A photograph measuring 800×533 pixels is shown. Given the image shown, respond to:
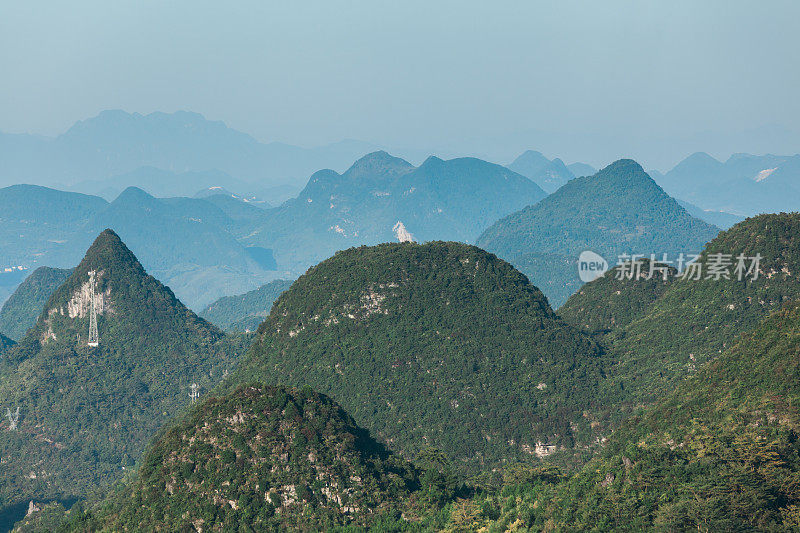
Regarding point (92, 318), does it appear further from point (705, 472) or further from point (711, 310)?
point (705, 472)

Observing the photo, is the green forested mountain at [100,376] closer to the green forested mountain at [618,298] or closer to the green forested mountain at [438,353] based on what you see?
the green forested mountain at [438,353]

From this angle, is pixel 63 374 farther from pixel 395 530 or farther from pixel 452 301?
pixel 395 530

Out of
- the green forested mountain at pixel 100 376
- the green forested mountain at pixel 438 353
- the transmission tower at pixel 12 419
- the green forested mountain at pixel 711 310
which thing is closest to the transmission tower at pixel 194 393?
the green forested mountain at pixel 100 376

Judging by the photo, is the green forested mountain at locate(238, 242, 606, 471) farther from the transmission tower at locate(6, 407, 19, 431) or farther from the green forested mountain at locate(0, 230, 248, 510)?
the transmission tower at locate(6, 407, 19, 431)

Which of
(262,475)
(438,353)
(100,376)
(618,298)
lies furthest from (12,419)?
(618,298)

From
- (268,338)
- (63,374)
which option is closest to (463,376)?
(268,338)

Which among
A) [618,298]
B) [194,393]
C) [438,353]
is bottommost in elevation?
[194,393]
